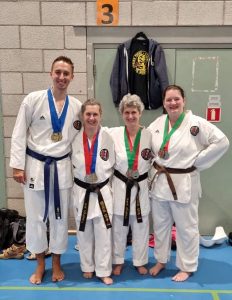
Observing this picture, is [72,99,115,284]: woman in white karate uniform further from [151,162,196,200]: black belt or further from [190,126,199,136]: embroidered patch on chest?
[190,126,199,136]: embroidered patch on chest

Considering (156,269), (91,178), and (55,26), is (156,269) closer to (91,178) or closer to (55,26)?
(91,178)

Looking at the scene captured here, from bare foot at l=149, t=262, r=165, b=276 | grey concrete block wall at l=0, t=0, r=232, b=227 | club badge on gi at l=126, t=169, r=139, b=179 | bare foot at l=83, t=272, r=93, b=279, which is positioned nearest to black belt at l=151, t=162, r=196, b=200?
club badge on gi at l=126, t=169, r=139, b=179

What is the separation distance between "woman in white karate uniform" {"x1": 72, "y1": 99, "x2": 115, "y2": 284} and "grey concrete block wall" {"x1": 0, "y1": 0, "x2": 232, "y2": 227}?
43.2 inches

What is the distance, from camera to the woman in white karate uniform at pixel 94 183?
2727 mm

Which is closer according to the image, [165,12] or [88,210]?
[88,210]

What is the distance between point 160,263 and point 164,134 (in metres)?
1.19

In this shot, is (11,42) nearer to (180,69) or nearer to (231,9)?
(180,69)

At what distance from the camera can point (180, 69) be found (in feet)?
12.0

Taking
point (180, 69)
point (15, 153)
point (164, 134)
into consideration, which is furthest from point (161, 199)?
point (180, 69)

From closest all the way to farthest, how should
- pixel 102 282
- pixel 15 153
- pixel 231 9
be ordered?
pixel 15 153
pixel 102 282
pixel 231 9

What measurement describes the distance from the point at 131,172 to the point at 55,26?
1.89m

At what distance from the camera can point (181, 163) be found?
275 cm

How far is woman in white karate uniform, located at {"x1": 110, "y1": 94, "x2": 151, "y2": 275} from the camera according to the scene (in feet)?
9.10

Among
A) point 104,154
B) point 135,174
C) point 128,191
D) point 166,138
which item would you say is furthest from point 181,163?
point 104,154
